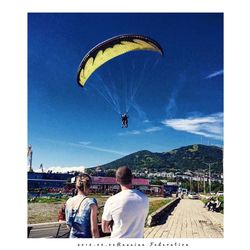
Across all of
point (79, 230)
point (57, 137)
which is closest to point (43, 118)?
point (57, 137)

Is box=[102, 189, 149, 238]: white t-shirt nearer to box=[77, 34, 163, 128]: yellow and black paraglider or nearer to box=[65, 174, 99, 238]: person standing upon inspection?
box=[65, 174, 99, 238]: person standing

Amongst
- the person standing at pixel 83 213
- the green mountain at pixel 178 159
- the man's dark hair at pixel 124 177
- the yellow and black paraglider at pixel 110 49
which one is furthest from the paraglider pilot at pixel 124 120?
the man's dark hair at pixel 124 177

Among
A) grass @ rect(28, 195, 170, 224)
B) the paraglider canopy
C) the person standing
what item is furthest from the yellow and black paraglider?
the person standing

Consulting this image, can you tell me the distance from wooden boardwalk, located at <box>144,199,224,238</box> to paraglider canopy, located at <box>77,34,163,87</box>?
2261mm

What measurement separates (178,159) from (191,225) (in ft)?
2.96

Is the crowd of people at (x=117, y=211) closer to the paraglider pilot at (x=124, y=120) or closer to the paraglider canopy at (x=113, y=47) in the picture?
the paraglider canopy at (x=113, y=47)

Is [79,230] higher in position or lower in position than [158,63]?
lower
